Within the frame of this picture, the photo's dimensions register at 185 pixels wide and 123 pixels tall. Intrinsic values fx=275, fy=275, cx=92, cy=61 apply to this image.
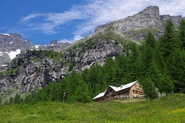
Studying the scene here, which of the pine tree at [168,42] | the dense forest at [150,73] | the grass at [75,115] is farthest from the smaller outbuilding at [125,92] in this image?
the grass at [75,115]

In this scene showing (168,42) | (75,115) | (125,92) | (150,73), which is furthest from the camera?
(168,42)

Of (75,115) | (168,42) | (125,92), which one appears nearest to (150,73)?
(125,92)

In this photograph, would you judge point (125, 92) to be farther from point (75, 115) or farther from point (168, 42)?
point (75, 115)

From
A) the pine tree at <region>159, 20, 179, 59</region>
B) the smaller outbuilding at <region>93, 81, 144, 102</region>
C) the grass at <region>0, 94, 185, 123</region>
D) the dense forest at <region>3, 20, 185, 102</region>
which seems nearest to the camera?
the grass at <region>0, 94, 185, 123</region>

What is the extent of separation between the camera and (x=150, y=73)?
90.2 metres

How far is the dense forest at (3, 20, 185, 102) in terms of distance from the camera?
75.8m

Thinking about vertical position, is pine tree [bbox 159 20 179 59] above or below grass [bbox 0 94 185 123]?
above

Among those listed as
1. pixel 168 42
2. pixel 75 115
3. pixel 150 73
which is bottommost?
pixel 75 115

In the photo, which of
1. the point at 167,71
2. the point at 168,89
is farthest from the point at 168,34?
the point at 168,89

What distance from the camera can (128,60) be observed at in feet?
390

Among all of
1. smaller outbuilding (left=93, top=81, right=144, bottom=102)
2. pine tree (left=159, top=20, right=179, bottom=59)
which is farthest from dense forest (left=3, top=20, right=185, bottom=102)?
smaller outbuilding (left=93, top=81, right=144, bottom=102)

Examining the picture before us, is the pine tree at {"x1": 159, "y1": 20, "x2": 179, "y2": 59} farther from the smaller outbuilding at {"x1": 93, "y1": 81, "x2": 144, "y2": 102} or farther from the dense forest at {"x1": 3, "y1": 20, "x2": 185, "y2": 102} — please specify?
the smaller outbuilding at {"x1": 93, "y1": 81, "x2": 144, "y2": 102}

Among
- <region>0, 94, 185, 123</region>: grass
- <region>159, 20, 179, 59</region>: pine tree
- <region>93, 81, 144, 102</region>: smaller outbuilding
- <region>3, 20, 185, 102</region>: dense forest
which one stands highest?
<region>159, 20, 179, 59</region>: pine tree

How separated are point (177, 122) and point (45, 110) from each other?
1910 cm
